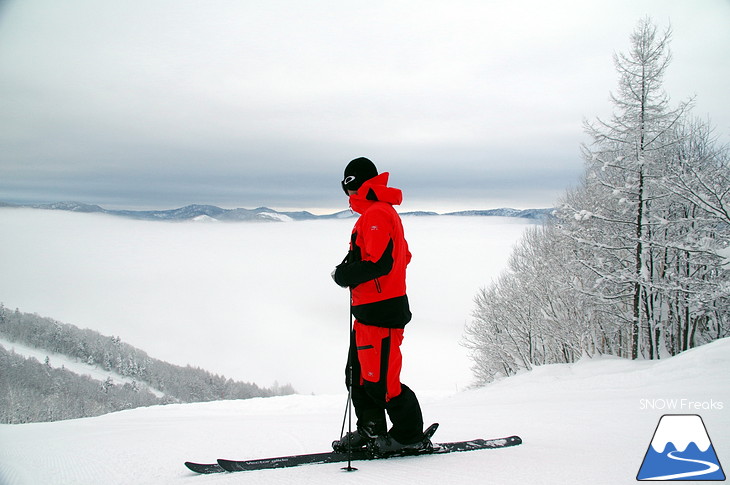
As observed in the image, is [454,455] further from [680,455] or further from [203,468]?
[203,468]

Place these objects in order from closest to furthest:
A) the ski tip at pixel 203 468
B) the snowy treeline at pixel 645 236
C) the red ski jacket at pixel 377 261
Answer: the ski tip at pixel 203 468 < the red ski jacket at pixel 377 261 < the snowy treeline at pixel 645 236

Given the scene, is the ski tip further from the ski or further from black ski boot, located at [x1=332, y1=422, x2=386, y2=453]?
black ski boot, located at [x1=332, y1=422, x2=386, y2=453]

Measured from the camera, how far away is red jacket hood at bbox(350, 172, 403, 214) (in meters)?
3.11

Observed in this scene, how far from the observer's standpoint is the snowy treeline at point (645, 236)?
47.8 feet

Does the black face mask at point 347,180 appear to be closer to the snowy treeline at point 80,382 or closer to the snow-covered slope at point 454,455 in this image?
the snow-covered slope at point 454,455

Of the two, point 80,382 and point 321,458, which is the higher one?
point 321,458


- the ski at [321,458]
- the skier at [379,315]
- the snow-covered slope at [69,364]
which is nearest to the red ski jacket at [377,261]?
the skier at [379,315]

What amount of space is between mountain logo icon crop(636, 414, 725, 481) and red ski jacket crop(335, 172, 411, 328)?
1630mm

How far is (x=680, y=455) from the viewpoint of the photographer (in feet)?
8.14

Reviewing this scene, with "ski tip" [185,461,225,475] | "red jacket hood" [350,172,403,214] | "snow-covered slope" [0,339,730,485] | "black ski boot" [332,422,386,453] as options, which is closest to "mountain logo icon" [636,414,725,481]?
"snow-covered slope" [0,339,730,485]

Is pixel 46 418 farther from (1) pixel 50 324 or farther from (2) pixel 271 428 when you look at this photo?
(2) pixel 271 428

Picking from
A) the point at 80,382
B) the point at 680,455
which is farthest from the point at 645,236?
the point at 80,382

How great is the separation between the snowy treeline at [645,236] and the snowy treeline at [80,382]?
81277mm

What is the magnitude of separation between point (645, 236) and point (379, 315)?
16.8m
